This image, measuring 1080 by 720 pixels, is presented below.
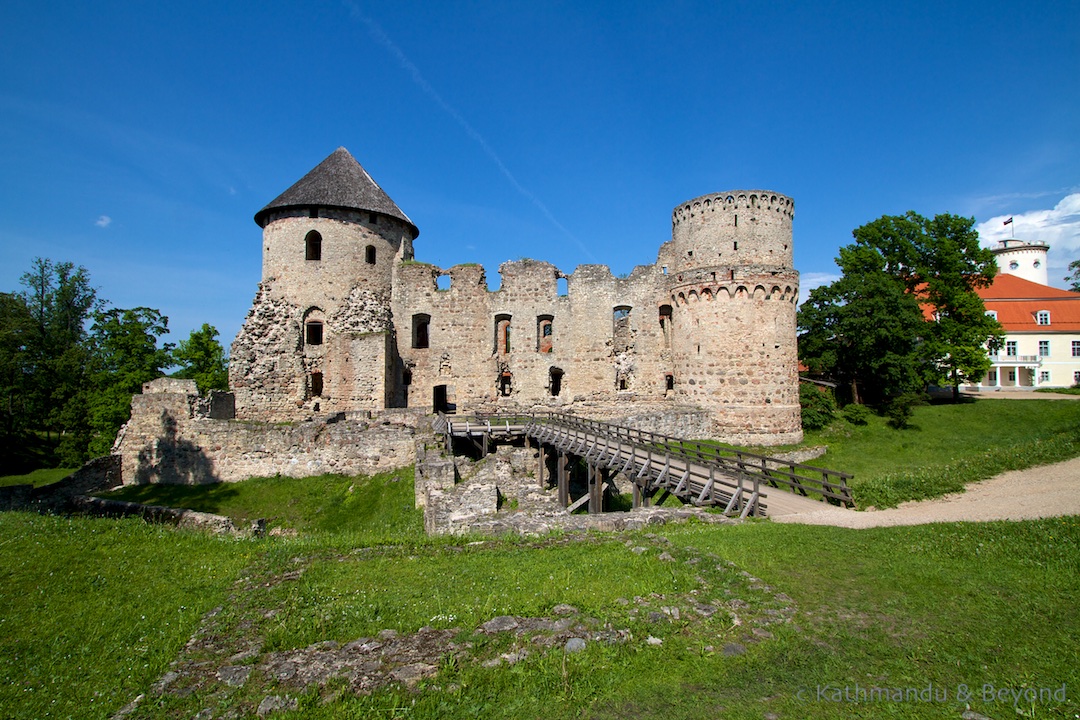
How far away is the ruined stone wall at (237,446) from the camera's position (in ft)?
66.0

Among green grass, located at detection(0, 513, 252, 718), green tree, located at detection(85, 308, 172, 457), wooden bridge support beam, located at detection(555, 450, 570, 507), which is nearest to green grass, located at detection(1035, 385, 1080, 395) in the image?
wooden bridge support beam, located at detection(555, 450, 570, 507)

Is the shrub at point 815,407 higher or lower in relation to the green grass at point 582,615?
Result: higher

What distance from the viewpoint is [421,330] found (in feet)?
94.6

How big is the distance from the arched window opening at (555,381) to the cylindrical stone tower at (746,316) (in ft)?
22.6

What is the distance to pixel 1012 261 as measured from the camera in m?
51.2

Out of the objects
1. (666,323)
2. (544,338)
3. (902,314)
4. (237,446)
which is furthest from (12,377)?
(902,314)

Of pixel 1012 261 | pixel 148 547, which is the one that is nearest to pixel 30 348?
pixel 148 547

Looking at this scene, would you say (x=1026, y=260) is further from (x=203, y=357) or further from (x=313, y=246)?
(x=203, y=357)

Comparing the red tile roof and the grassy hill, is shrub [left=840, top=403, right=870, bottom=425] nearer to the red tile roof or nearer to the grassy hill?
the red tile roof

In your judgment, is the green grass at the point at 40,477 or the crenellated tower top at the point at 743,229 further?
the green grass at the point at 40,477

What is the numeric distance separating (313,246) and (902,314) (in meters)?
28.8

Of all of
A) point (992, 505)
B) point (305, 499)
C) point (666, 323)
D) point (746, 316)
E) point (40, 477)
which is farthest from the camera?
point (40, 477)

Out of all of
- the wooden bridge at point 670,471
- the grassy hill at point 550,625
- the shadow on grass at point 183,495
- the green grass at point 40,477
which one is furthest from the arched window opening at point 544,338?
the green grass at point 40,477

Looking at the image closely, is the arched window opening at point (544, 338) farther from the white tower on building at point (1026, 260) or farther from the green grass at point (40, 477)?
the white tower on building at point (1026, 260)
